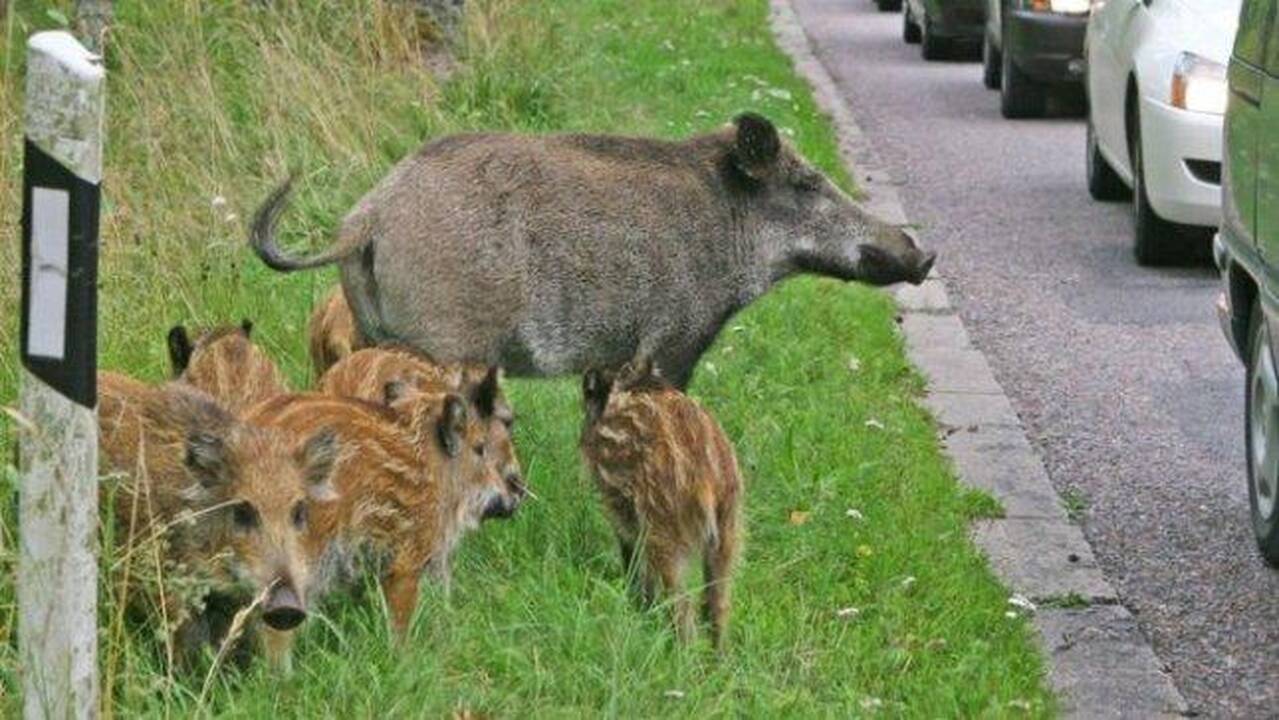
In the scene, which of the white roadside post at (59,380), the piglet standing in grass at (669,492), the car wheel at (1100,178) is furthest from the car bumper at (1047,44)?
the white roadside post at (59,380)

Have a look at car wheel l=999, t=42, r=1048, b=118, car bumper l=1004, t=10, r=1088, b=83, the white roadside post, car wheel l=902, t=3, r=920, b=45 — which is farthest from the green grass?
car wheel l=902, t=3, r=920, b=45

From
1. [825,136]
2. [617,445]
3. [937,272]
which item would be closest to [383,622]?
[617,445]

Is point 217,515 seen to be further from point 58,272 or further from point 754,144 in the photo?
point 754,144

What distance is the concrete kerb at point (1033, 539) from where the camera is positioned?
25.1 feet

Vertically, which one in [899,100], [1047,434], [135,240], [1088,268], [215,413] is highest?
[215,413]

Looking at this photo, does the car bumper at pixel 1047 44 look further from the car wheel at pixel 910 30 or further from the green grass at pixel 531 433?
the car wheel at pixel 910 30

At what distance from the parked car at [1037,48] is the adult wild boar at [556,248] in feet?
35.1

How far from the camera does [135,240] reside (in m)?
11.1

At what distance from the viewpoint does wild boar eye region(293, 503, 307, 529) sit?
6523 millimetres

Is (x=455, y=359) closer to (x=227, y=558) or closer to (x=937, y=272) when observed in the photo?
(x=227, y=558)

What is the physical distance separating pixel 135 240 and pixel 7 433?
318 centimetres

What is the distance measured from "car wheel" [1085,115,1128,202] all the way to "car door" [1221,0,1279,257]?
716cm

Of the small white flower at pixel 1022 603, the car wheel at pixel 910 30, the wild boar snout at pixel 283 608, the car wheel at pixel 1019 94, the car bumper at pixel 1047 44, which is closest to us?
the wild boar snout at pixel 283 608

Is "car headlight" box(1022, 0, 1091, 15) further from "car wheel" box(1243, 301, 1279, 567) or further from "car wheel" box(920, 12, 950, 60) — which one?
"car wheel" box(1243, 301, 1279, 567)
